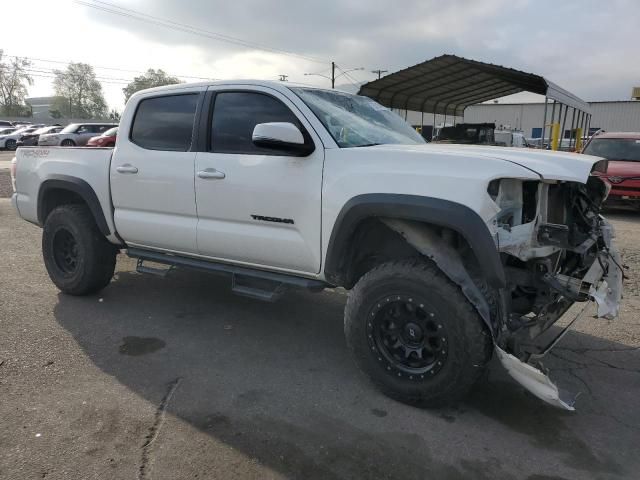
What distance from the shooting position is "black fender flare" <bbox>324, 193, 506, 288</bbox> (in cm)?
284

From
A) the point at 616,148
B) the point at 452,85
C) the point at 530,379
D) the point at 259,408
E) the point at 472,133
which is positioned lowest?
the point at 259,408

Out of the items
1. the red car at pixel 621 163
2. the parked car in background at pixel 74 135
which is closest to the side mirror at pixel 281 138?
the red car at pixel 621 163

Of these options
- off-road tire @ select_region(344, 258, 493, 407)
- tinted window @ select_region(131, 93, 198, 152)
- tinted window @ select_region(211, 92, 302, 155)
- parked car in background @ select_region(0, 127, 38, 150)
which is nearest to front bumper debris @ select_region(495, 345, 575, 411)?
off-road tire @ select_region(344, 258, 493, 407)

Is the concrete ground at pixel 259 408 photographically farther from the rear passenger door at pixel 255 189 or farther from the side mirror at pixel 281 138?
the side mirror at pixel 281 138

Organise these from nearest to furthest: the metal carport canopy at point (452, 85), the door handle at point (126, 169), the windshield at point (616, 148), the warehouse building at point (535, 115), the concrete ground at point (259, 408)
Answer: the concrete ground at point (259, 408) < the door handle at point (126, 169) < the windshield at point (616, 148) < the metal carport canopy at point (452, 85) < the warehouse building at point (535, 115)

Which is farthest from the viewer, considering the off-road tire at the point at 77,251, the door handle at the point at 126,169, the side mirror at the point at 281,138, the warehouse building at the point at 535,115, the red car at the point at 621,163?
the warehouse building at the point at 535,115

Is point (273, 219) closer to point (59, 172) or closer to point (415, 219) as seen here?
point (415, 219)

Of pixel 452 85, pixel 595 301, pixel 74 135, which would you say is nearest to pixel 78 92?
pixel 74 135

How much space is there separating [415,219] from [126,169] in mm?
2697

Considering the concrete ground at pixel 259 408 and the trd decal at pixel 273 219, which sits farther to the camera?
the trd decal at pixel 273 219

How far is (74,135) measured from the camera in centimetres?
2580

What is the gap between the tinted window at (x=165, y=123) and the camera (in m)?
4.28

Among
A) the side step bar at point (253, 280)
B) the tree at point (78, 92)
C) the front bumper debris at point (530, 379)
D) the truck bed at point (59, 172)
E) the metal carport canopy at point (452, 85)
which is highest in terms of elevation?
the tree at point (78, 92)

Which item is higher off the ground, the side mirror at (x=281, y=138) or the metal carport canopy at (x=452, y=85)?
the metal carport canopy at (x=452, y=85)
